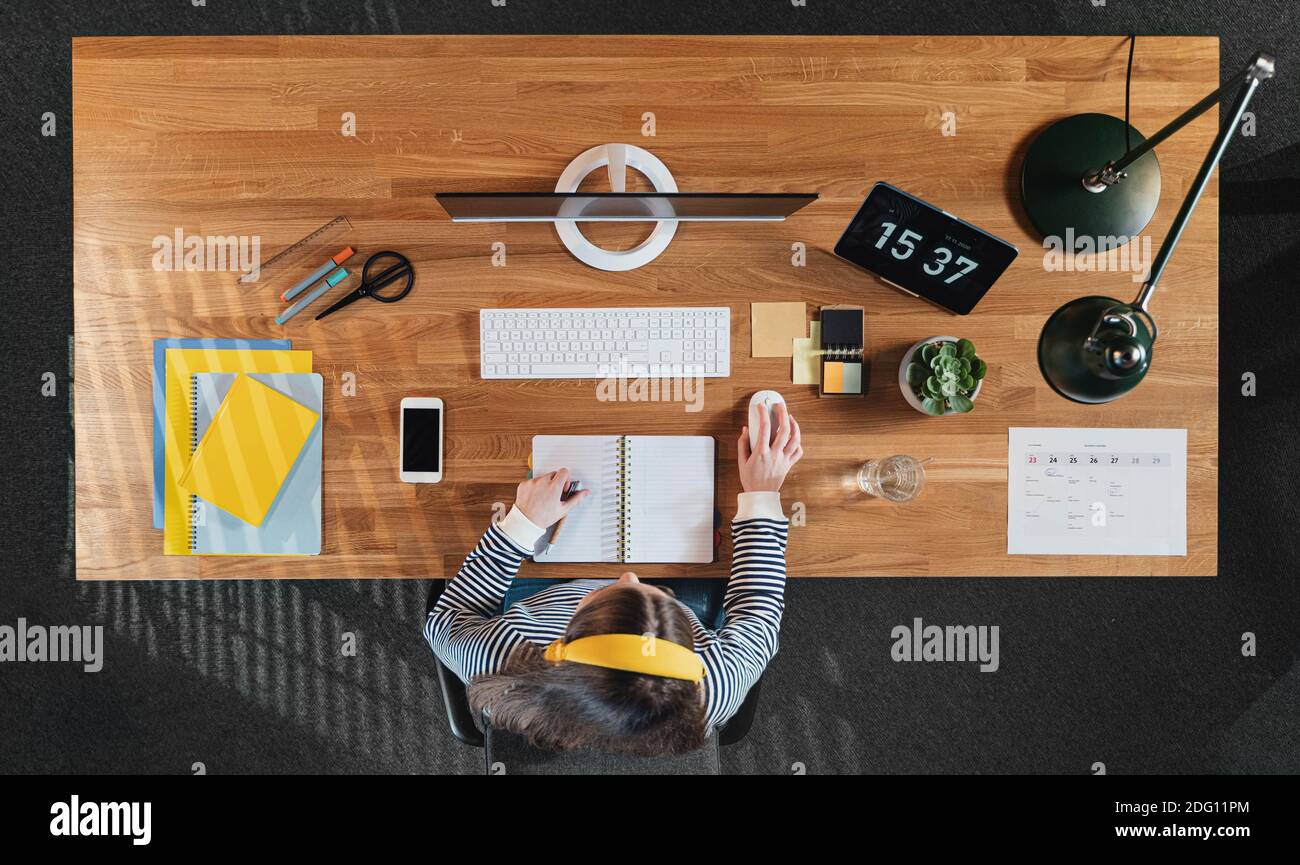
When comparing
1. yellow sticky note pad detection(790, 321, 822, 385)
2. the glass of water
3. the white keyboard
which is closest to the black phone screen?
the white keyboard

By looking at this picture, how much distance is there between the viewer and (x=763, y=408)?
125 centimetres

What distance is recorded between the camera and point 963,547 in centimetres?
127

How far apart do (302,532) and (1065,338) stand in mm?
1381

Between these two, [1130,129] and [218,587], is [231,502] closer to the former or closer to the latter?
[218,587]

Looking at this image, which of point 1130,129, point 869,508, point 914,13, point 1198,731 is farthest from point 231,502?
point 1198,731

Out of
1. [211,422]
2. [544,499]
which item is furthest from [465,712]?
[211,422]

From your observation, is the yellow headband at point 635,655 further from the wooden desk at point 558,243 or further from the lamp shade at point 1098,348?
the lamp shade at point 1098,348

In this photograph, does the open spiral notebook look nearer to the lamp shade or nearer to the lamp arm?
the lamp shade

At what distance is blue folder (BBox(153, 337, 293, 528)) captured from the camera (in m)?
1.27

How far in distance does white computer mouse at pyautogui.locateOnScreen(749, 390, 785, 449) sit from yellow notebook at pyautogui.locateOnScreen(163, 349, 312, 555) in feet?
2.81

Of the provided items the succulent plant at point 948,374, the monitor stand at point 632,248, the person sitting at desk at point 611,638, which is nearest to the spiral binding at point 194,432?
the person sitting at desk at point 611,638

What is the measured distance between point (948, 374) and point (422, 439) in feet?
3.19

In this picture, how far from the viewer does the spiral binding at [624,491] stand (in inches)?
49.9

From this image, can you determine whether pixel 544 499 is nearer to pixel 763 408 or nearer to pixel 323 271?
pixel 763 408
